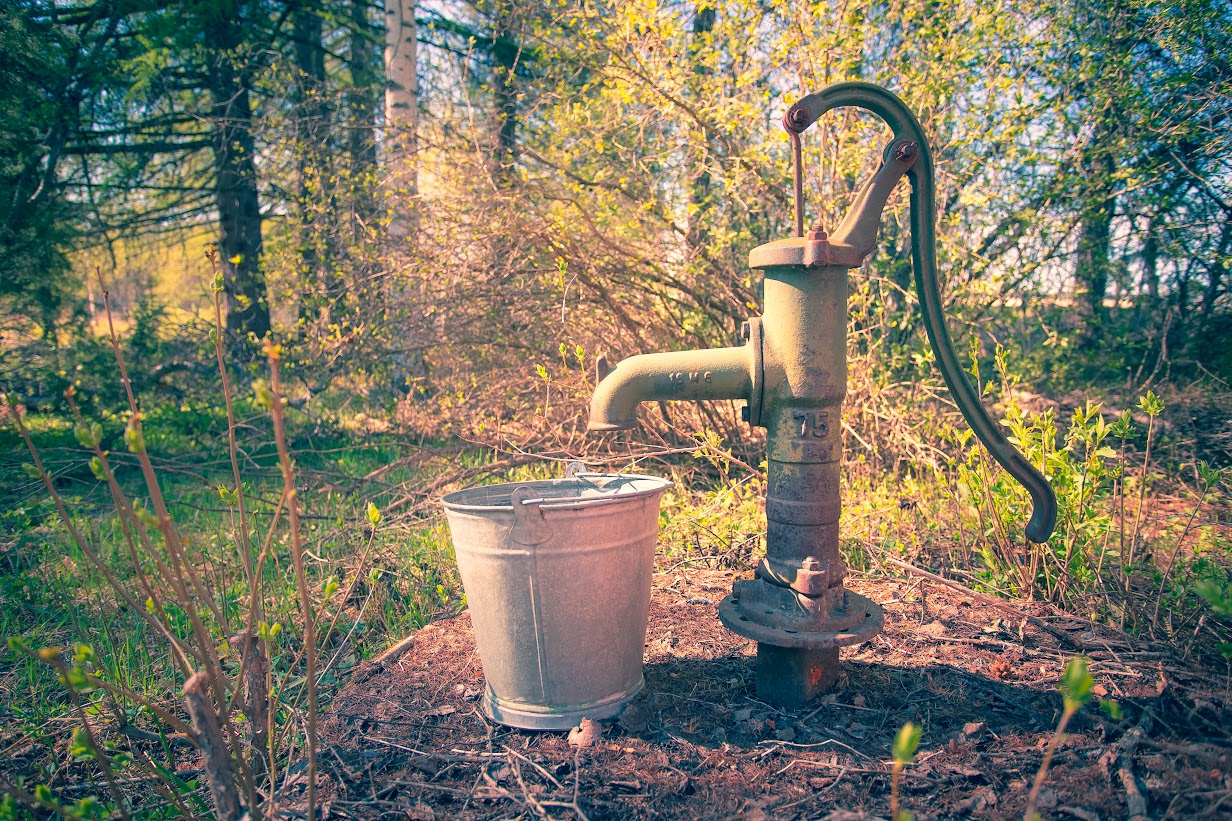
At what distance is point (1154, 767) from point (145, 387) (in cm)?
666

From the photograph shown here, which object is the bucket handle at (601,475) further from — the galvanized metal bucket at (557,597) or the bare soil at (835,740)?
the bare soil at (835,740)

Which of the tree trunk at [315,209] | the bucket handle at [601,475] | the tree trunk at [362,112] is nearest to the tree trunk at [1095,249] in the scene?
the bucket handle at [601,475]

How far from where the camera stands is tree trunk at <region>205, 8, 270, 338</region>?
6.69 meters

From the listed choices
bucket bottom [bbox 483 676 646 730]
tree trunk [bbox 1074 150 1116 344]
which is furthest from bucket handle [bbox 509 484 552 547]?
tree trunk [bbox 1074 150 1116 344]

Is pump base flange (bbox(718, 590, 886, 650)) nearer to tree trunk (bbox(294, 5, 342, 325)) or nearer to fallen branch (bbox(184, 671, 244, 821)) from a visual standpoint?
fallen branch (bbox(184, 671, 244, 821))

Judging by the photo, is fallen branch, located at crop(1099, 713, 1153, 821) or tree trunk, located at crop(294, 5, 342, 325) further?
tree trunk, located at crop(294, 5, 342, 325)

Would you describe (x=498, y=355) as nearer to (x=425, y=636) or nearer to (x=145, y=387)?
(x=425, y=636)

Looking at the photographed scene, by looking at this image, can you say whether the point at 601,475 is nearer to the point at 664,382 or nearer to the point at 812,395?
the point at 664,382

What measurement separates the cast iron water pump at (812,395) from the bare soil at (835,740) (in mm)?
217

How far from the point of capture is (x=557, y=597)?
6.19ft

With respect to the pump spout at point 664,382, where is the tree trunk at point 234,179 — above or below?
above

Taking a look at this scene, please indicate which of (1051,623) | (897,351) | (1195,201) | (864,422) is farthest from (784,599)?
(1195,201)

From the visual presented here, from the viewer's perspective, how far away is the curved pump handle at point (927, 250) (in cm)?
196

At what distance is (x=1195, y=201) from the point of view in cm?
470
